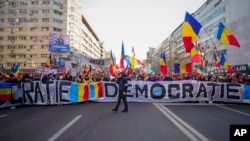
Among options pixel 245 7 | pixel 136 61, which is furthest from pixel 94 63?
pixel 245 7

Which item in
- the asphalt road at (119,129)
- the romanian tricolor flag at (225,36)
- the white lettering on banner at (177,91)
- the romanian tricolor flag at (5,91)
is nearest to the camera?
the asphalt road at (119,129)

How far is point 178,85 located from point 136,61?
12.2 meters

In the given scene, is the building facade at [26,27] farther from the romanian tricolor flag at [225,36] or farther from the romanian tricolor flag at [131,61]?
the romanian tricolor flag at [225,36]

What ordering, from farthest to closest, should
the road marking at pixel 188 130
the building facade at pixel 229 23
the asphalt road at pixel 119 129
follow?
1. the building facade at pixel 229 23
2. the asphalt road at pixel 119 129
3. the road marking at pixel 188 130

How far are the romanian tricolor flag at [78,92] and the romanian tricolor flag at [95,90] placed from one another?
0.27 meters

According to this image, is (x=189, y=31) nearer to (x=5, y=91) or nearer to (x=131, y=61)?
(x=131, y=61)

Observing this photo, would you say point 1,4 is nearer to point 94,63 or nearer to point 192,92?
point 94,63

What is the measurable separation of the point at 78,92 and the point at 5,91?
4.09m

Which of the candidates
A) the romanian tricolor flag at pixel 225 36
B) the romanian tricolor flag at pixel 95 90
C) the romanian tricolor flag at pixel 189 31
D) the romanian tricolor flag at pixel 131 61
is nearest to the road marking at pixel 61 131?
the romanian tricolor flag at pixel 95 90

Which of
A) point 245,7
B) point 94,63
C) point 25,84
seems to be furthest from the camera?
point 245,7

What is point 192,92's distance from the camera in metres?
16.3

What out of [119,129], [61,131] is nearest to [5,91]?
[61,131]

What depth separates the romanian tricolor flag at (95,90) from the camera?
1606cm

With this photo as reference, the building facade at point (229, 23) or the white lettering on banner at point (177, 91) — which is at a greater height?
the building facade at point (229, 23)
